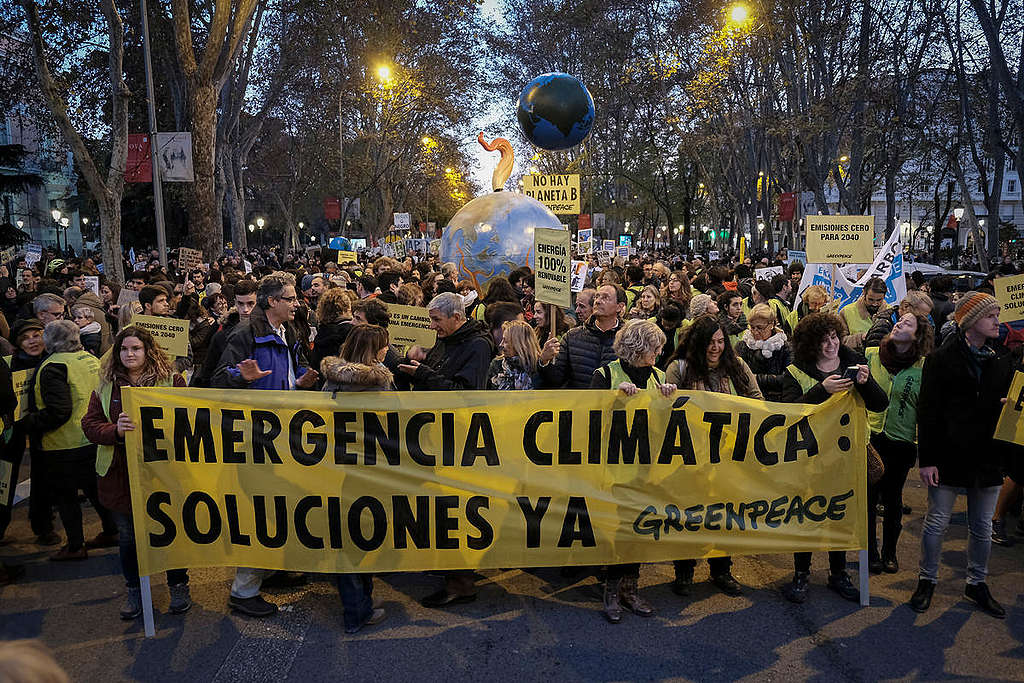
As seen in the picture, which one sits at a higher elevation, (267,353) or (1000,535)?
(267,353)

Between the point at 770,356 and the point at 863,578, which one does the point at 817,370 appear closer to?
the point at 863,578

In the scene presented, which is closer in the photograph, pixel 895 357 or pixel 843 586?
pixel 843 586

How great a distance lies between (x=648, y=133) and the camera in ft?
119

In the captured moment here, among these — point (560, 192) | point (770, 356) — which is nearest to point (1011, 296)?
point (770, 356)

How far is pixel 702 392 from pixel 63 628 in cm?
394

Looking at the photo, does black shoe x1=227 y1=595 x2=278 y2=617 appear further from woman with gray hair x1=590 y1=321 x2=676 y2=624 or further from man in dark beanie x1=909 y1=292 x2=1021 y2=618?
man in dark beanie x1=909 y1=292 x2=1021 y2=618

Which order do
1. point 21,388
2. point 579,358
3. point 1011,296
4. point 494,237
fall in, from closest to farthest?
1. point 21,388
2. point 579,358
3. point 1011,296
4. point 494,237

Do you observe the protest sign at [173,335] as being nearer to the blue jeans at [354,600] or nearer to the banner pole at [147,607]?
the banner pole at [147,607]

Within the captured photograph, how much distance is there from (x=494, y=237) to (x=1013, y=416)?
11.5m

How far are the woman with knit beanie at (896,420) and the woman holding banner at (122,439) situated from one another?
4.45 m

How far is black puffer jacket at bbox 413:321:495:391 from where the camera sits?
5254 millimetres

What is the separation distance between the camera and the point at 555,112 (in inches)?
376

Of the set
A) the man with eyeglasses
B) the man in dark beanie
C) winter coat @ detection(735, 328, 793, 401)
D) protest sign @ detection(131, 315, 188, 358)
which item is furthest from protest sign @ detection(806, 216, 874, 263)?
protest sign @ detection(131, 315, 188, 358)

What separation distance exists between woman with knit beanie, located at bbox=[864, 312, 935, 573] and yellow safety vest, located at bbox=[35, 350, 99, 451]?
524cm
